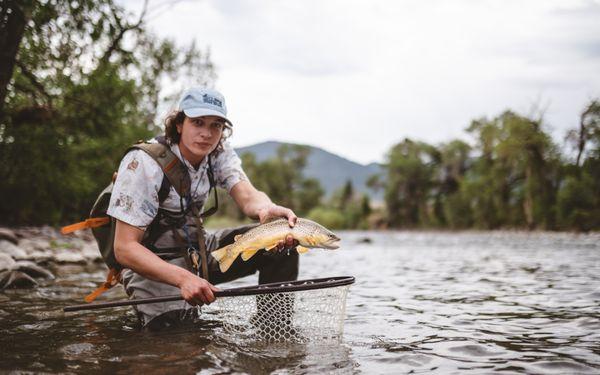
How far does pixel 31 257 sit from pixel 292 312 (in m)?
7.36

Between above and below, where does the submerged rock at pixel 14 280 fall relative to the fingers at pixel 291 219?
below

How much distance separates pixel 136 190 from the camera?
3607 millimetres

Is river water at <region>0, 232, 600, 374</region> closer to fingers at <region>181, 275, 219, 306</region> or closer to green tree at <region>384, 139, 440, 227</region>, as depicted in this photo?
fingers at <region>181, 275, 219, 306</region>

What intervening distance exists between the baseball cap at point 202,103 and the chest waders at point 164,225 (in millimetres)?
380

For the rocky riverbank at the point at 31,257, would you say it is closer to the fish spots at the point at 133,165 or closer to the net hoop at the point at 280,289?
the fish spots at the point at 133,165

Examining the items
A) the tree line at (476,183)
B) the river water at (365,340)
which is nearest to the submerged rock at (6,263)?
the river water at (365,340)

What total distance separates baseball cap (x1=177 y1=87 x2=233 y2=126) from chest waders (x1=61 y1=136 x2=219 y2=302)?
38 cm

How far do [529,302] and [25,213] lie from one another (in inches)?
610

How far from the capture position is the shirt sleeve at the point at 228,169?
449 centimetres

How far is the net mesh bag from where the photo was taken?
11.6 feet

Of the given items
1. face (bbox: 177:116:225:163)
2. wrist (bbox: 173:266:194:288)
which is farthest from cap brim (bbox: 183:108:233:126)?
wrist (bbox: 173:266:194:288)

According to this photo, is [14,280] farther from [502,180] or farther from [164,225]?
[502,180]

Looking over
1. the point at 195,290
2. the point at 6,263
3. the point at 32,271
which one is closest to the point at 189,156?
the point at 195,290

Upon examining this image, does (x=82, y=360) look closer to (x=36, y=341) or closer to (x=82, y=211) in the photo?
(x=36, y=341)
